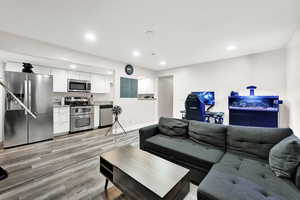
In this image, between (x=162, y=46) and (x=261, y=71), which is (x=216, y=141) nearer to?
(x=162, y=46)

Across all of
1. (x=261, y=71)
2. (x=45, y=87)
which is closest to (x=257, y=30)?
(x=261, y=71)

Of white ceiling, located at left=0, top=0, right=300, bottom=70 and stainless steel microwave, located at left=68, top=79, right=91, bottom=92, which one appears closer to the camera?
white ceiling, located at left=0, top=0, right=300, bottom=70

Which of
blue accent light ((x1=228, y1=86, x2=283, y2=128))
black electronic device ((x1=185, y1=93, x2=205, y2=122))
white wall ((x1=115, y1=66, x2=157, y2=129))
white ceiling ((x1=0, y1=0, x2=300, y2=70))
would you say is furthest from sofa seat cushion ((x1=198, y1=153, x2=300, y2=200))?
white wall ((x1=115, y1=66, x2=157, y2=129))

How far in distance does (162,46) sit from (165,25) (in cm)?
90

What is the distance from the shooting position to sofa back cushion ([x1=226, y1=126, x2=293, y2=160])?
1662 mm

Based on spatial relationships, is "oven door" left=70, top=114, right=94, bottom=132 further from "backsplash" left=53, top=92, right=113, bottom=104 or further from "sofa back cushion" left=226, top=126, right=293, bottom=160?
"sofa back cushion" left=226, top=126, right=293, bottom=160

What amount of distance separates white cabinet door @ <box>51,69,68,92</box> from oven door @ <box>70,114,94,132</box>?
113 cm

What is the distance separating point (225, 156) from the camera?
177cm

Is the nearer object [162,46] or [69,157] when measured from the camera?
[69,157]

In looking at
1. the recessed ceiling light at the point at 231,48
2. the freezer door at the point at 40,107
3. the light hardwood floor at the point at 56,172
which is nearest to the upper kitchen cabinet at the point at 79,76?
the freezer door at the point at 40,107

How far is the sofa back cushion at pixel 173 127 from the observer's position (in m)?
2.54

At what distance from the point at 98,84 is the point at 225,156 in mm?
5132

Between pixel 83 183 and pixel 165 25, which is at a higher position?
pixel 165 25

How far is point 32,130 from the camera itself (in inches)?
131
